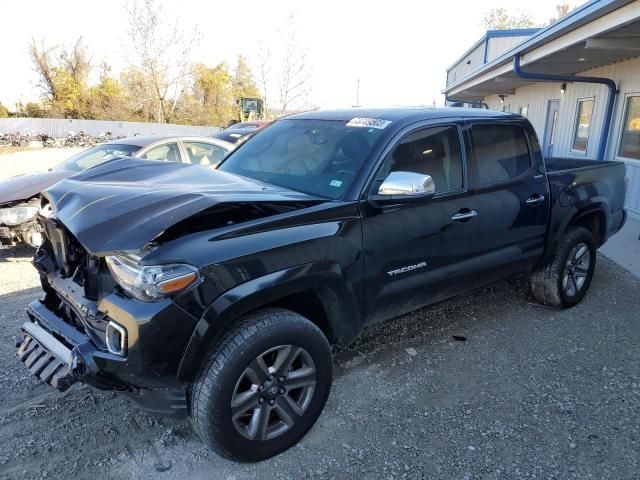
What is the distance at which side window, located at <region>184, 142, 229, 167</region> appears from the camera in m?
7.46

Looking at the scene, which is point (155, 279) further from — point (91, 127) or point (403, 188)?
point (91, 127)

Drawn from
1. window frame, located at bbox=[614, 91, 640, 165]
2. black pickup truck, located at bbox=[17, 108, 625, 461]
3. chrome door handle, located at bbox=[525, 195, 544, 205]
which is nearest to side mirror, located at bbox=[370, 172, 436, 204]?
black pickup truck, located at bbox=[17, 108, 625, 461]

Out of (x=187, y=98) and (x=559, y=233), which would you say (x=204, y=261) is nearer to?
(x=559, y=233)

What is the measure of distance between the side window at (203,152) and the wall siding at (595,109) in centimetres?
726

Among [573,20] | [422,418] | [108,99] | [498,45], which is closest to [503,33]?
[498,45]

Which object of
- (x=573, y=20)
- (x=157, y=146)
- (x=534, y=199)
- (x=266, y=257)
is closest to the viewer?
(x=266, y=257)

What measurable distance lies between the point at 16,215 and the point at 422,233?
496cm

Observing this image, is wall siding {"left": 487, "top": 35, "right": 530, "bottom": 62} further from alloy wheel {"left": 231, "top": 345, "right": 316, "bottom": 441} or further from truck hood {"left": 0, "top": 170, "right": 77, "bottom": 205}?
alloy wheel {"left": 231, "top": 345, "right": 316, "bottom": 441}

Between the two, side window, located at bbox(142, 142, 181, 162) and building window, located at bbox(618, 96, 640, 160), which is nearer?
side window, located at bbox(142, 142, 181, 162)

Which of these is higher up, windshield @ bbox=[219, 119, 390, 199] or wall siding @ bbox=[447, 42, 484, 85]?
wall siding @ bbox=[447, 42, 484, 85]

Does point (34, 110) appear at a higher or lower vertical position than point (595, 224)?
higher

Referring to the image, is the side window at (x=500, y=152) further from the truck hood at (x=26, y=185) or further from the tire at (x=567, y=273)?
the truck hood at (x=26, y=185)

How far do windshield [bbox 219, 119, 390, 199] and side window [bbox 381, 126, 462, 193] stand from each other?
194 millimetres

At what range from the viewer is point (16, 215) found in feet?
18.9
